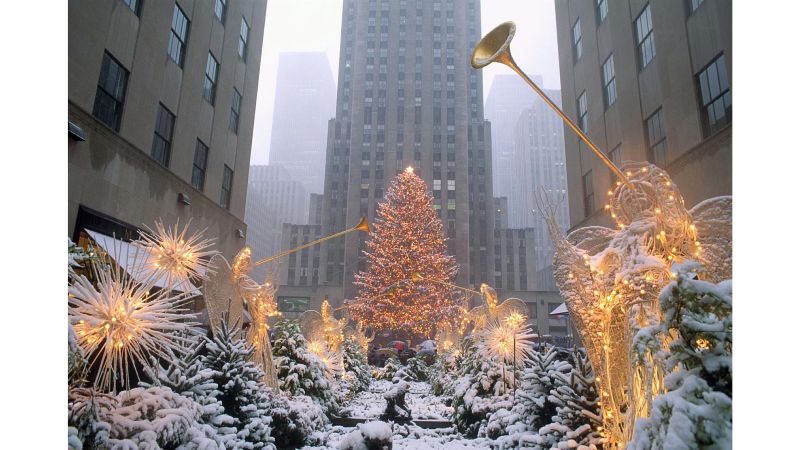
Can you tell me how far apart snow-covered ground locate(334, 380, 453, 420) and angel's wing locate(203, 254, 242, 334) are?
13.5 ft

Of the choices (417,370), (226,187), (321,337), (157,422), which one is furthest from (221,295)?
(417,370)

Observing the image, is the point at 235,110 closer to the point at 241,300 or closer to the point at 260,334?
the point at 241,300

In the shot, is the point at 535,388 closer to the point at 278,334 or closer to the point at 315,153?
the point at 278,334

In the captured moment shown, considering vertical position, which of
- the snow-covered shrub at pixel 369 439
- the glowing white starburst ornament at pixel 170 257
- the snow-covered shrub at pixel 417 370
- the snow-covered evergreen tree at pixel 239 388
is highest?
the glowing white starburst ornament at pixel 170 257

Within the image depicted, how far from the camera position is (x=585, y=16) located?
52.9ft

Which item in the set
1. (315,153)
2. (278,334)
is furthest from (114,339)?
(315,153)

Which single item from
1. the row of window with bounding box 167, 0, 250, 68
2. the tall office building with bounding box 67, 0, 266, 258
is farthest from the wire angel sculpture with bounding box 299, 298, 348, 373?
the row of window with bounding box 167, 0, 250, 68

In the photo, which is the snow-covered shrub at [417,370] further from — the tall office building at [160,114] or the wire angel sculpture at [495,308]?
the tall office building at [160,114]

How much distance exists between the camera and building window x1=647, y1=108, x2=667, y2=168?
11.2 m

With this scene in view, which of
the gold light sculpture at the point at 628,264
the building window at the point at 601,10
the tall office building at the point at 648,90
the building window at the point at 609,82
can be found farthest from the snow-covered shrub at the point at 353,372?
the building window at the point at 601,10

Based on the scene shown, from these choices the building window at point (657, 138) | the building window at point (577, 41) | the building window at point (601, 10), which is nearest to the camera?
the building window at point (657, 138)

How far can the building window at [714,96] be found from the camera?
23.7ft

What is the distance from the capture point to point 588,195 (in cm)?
1667
